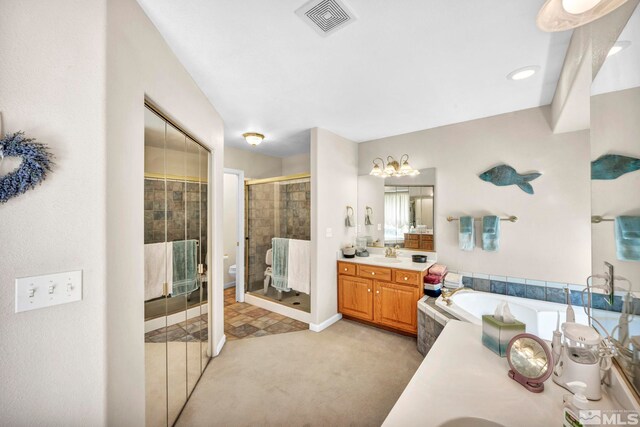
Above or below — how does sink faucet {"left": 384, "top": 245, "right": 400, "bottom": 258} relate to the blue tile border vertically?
above

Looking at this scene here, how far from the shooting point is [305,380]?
214 centimetres

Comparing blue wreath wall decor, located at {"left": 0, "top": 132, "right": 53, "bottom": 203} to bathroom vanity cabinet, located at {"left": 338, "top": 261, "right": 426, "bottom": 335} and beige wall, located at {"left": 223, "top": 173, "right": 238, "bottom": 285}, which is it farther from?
beige wall, located at {"left": 223, "top": 173, "right": 238, "bottom": 285}

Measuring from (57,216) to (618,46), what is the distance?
2.15 m

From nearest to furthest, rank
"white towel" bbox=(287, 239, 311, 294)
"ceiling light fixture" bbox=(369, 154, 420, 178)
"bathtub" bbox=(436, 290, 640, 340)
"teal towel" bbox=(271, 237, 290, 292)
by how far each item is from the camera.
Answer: "bathtub" bbox=(436, 290, 640, 340)
"ceiling light fixture" bbox=(369, 154, 420, 178)
"white towel" bbox=(287, 239, 311, 294)
"teal towel" bbox=(271, 237, 290, 292)

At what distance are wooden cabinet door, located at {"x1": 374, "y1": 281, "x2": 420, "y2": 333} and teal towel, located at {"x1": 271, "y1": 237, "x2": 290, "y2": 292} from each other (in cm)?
136

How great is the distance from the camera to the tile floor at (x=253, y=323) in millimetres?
3016

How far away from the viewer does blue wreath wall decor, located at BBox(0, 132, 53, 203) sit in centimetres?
83

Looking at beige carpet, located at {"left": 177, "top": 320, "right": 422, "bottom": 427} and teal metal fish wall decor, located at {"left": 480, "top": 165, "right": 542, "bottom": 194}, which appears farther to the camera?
teal metal fish wall decor, located at {"left": 480, "top": 165, "right": 542, "bottom": 194}

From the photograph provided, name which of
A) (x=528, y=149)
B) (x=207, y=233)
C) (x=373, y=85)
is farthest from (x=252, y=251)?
(x=528, y=149)

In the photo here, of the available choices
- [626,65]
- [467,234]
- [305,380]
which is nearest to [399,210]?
[467,234]

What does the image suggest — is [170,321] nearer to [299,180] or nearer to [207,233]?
[207,233]

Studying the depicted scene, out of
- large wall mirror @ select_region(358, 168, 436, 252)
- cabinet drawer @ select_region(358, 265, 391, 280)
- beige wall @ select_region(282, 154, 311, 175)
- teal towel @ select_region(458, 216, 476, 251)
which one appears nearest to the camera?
teal towel @ select_region(458, 216, 476, 251)

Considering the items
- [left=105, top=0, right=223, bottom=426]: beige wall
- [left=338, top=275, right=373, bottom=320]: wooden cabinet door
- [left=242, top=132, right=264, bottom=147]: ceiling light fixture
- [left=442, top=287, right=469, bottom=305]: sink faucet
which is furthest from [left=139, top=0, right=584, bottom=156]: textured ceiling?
[left=338, top=275, right=373, bottom=320]: wooden cabinet door

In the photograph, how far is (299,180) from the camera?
353cm
